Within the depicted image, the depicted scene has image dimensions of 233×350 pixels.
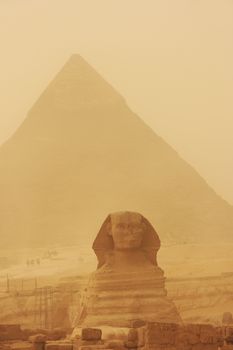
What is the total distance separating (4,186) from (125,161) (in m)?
10.3

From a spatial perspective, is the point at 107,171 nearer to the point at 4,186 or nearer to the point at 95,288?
the point at 4,186

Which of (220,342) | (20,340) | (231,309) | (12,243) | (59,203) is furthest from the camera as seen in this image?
(59,203)

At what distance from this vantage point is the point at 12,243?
105 metres

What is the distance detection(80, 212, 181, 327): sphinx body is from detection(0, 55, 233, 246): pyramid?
91.8 meters

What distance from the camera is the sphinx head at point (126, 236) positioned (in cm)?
1714

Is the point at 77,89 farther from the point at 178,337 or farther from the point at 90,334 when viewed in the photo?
the point at 178,337

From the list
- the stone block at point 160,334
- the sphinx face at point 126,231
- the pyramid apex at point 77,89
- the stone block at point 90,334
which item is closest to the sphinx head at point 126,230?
the sphinx face at point 126,231

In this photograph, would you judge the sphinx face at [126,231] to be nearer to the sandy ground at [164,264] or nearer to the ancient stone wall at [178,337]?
the ancient stone wall at [178,337]

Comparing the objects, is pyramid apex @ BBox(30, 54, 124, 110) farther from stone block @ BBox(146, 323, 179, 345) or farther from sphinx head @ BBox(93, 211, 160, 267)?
stone block @ BBox(146, 323, 179, 345)

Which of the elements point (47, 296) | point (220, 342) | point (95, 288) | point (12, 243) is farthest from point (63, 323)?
point (12, 243)

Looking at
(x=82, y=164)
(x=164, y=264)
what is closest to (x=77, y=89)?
(x=82, y=164)

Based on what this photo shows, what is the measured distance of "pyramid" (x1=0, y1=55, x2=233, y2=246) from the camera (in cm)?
11175

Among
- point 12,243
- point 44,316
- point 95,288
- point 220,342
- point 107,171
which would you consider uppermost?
point 107,171

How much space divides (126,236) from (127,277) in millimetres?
491
